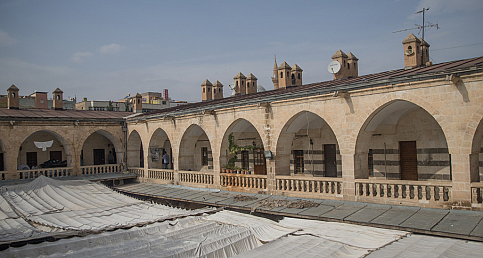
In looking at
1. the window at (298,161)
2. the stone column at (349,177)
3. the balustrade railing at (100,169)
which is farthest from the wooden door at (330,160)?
the balustrade railing at (100,169)

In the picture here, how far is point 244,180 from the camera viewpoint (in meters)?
14.3

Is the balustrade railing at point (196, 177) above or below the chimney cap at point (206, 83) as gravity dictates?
below

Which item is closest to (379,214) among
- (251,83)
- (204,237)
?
(204,237)

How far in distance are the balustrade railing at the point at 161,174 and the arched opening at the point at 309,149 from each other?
6.45m

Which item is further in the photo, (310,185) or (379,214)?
(310,185)

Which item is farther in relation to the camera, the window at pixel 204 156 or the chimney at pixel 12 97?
the chimney at pixel 12 97

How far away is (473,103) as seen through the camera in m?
8.66

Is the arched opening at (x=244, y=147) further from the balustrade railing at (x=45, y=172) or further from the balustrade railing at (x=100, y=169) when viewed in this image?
the balustrade railing at (x=45, y=172)

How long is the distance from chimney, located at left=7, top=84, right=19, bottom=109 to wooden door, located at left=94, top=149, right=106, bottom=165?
5.48m

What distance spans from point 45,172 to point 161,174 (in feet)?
21.4

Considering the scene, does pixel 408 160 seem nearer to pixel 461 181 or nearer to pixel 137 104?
pixel 461 181

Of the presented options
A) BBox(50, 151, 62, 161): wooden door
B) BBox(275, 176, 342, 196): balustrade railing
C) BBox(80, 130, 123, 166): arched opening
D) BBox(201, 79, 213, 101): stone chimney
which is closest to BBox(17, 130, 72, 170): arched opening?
BBox(50, 151, 62, 161): wooden door

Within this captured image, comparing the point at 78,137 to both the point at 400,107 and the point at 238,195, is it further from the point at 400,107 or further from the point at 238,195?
the point at 400,107

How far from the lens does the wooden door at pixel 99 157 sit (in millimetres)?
23814
